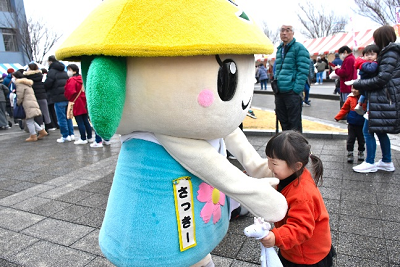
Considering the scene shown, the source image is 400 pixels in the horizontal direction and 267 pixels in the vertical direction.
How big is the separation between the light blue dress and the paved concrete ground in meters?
0.99

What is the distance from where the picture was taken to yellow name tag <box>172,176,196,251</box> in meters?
1.67

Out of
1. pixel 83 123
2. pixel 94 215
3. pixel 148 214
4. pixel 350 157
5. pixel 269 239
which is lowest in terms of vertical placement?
pixel 350 157

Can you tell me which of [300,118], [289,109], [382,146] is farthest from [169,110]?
[300,118]

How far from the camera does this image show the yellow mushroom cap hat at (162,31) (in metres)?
1.40

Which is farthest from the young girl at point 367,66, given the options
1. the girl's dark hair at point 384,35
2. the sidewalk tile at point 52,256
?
the sidewalk tile at point 52,256

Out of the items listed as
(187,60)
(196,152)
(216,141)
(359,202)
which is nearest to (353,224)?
(359,202)

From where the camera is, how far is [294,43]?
16.1 feet

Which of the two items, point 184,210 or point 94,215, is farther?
point 94,215

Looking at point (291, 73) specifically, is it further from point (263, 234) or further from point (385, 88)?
point (263, 234)

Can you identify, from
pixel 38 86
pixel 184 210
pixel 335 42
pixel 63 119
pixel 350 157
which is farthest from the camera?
pixel 335 42

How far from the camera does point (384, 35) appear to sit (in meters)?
4.03

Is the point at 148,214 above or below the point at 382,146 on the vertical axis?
above

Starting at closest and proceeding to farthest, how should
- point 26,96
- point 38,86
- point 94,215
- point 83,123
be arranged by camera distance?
point 94,215 < point 83,123 < point 26,96 < point 38,86

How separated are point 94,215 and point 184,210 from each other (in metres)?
2.14
